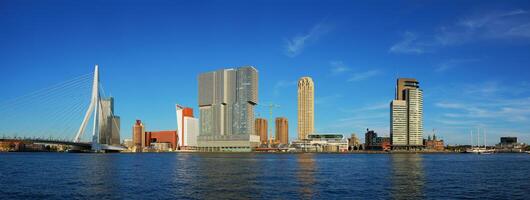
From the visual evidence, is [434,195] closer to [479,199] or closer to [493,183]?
[479,199]

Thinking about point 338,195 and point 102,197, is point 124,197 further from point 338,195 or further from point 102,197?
point 338,195

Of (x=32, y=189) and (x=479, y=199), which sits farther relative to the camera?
(x=32, y=189)

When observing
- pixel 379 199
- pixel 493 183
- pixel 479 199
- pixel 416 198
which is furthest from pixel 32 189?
pixel 493 183

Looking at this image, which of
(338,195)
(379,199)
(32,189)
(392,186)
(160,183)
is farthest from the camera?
(160,183)

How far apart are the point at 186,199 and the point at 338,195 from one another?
50.9 ft

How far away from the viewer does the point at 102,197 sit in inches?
1984

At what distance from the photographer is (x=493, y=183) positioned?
67750mm

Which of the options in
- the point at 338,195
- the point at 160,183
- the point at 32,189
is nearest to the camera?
the point at 338,195

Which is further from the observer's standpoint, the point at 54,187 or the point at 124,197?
the point at 54,187

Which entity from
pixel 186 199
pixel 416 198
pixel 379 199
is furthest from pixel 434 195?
pixel 186 199

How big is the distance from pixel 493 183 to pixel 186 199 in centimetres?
4215

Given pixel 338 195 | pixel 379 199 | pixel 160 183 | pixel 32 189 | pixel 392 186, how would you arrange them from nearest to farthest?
pixel 379 199 < pixel 338 195 < pixel 32 189 < pixel 392 186 < pixel 160 183

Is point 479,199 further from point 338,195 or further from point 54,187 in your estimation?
point 54,187

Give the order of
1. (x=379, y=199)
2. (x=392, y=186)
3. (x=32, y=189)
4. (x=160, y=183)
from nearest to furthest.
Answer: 1. (x=379, y=199)
2. (x=32, y=189)
3. (x=392, y=186)
4. (x=160, y=183)
